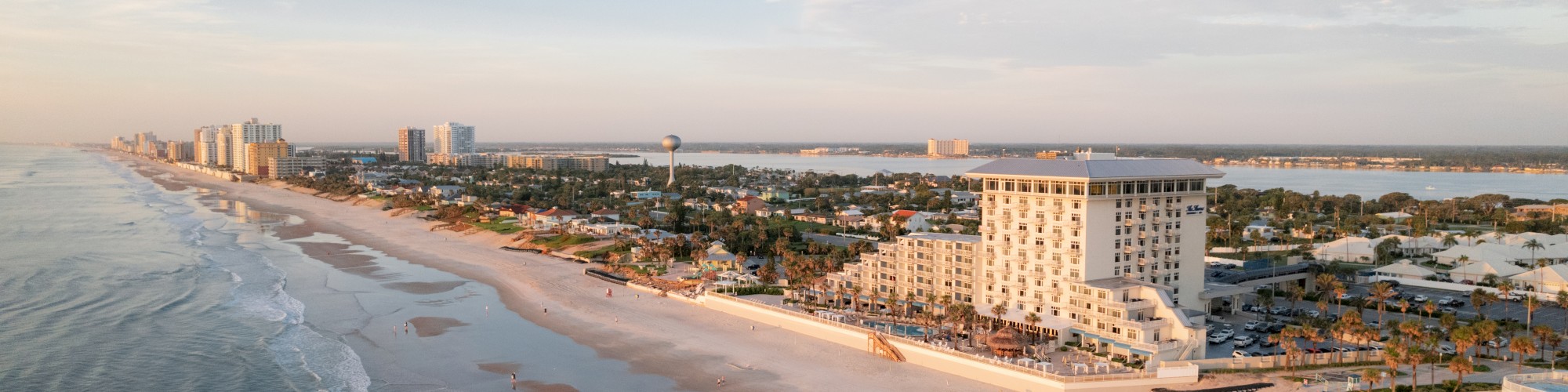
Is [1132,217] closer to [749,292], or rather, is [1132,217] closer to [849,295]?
[849,295]

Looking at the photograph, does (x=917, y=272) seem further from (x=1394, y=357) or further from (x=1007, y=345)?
(x=1394, y=357)

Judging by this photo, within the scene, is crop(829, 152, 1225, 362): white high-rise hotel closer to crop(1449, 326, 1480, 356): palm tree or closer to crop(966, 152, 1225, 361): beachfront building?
crop(966, 152, 1225, 361): beachfront building

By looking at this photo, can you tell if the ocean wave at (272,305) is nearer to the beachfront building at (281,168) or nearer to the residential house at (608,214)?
the residential house at (608,214)

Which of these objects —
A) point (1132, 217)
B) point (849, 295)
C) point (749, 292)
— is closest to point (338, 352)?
point (749, 292)

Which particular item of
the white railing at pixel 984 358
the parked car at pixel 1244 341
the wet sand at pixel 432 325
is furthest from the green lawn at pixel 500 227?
the parked car at pixel 1244 341

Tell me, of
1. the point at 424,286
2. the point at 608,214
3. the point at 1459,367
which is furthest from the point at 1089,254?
the point at 608,214
